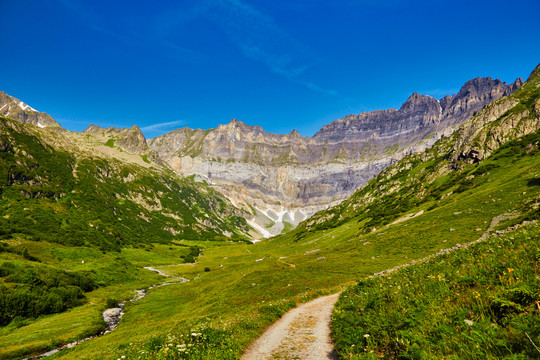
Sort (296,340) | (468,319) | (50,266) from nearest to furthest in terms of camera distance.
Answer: (468,319) → (296,340) → (50,266)

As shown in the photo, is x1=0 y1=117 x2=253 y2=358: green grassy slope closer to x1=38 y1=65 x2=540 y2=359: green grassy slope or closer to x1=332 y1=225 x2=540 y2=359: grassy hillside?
x1=38 y1=65 x2=540 y2=359: green grassy slope

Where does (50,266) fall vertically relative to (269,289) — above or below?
above

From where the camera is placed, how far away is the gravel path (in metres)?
12.7

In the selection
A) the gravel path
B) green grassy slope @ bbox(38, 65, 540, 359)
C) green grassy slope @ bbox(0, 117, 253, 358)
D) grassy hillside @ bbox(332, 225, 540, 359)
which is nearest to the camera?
grassy hillside @ bbox(332, 225, 540, 359)

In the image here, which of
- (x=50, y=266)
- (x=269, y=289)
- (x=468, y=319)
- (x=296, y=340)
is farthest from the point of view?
(x=50, y=266)

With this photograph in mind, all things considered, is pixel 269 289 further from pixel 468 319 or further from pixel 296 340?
pixel 468 319

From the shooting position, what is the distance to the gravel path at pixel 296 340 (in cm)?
1274

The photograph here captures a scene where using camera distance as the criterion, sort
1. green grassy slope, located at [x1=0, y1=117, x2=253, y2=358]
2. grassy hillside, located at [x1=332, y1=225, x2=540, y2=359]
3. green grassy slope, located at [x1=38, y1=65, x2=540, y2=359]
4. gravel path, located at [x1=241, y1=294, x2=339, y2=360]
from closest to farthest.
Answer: grassy hillside, located at [x1=332, y1=225, x2=540, y2=359] < gravel path, located at [x1=241, y1=294, x2=339, y2=360] < green grassy slope, located at [x1=38, y1=65, x2=540, y2=359] < green grassy slope, located at [x1=0, y1=117, x2=253, y2=358]

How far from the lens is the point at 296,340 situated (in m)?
15.2

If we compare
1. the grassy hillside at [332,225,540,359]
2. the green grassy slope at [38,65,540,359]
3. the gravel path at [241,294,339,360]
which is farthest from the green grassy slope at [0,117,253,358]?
the grassy hillside at [332,225,540,359]

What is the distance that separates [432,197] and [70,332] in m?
127

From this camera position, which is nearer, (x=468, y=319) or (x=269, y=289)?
(x=468, y=319)

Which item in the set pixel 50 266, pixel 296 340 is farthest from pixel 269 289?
pixel 50 266

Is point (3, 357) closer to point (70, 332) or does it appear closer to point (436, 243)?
point (70, 332)
